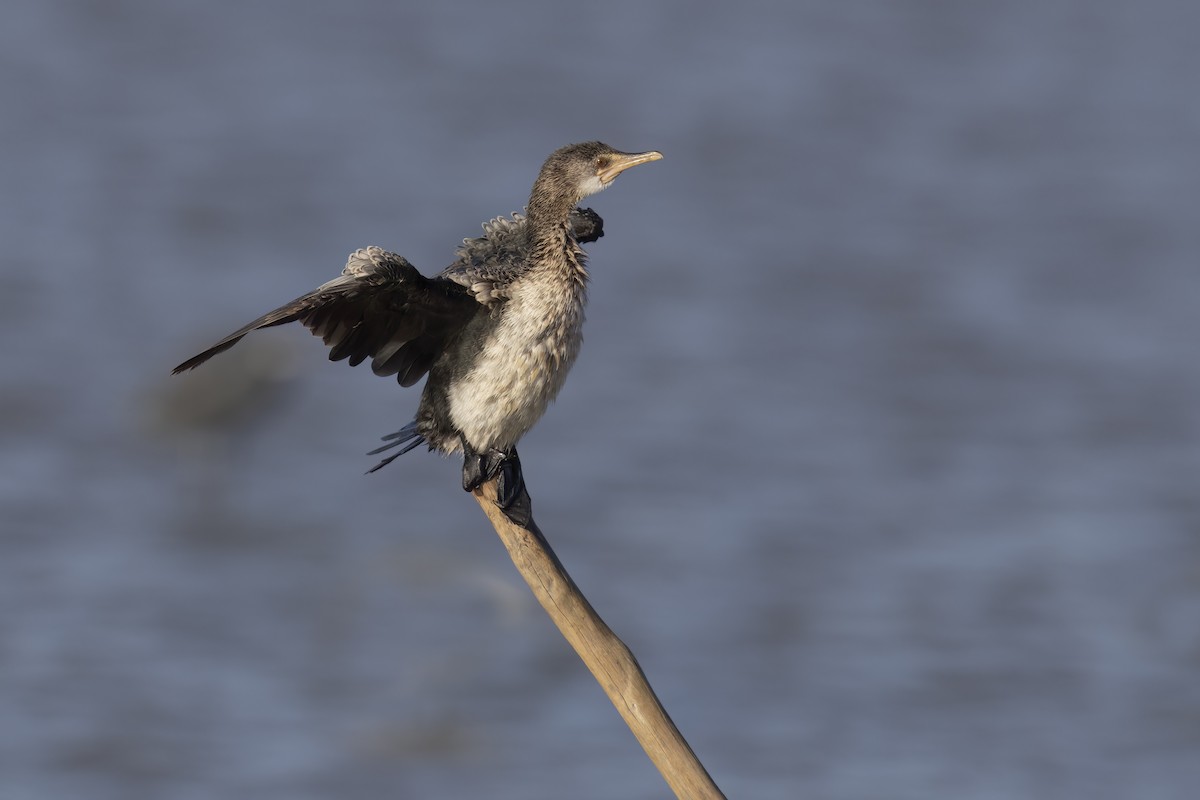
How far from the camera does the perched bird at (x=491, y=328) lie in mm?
6320

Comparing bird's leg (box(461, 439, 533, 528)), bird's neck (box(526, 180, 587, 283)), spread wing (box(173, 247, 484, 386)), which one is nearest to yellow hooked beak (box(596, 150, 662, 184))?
bird's neck (box(526, 180, 587, 283))

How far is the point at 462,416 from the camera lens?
6.48 meters

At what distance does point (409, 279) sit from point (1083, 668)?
10.6 m

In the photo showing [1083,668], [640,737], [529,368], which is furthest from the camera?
[1083,668]

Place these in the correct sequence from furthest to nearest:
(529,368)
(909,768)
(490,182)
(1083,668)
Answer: (490,182) → (1083,668) → (909,768) → (529,368)

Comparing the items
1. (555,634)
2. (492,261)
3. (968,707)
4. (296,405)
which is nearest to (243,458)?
(296,405)

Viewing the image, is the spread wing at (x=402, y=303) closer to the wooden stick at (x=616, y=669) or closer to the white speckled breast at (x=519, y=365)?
the white speckled breast at (x=519, y=365)

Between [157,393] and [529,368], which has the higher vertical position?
[157,393]

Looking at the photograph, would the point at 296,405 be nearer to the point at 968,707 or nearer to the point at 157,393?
the point at 157,393

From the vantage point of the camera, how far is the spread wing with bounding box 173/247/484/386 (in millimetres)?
6004

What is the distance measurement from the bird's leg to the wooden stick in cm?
23

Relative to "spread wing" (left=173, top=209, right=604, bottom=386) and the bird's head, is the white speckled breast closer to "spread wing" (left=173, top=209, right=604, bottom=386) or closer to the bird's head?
"spread wing" (left=173, top=209, right=604, bottom=386)

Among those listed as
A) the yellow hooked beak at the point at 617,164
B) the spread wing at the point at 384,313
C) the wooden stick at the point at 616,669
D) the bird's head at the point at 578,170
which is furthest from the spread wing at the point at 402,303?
the wooden stick at the point at 616,669

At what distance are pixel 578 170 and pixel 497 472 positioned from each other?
3.68 feet
